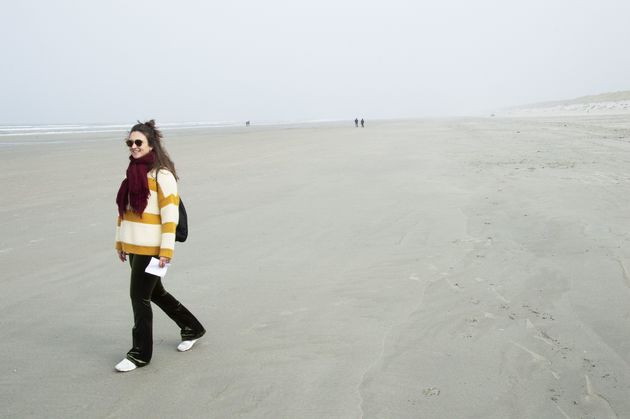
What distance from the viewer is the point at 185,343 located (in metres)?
3.86

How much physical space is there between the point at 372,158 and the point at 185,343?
40.2ft

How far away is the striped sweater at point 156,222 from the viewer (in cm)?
341

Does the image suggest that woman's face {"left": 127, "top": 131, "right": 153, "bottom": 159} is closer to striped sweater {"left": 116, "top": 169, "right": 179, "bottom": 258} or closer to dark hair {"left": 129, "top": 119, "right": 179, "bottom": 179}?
dark hair {"left": 129, "top": 119, "right": 179, "bottom": 179}

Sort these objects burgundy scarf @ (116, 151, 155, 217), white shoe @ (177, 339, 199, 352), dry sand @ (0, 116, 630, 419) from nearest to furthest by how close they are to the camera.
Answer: dry sand @ (0, 116, 630, 419), burgundy scarf @ (116, 151, 155, 217), white shoe @ (177, 339, 199, 352)

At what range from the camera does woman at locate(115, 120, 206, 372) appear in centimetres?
339

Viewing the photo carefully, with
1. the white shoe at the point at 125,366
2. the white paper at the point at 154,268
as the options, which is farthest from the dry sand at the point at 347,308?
the white paper at the point at 154,268

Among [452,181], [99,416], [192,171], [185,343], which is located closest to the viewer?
[99,416]

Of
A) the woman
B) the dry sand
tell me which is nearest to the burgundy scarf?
the woman

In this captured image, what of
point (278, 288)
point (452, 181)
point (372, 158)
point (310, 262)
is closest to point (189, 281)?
point (278, 288)

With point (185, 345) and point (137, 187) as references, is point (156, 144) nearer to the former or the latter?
point (137, 187)

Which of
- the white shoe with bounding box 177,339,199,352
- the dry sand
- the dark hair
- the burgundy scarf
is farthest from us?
the white shoe with bounding box 177,339,199,352

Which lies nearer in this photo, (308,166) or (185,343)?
(185,343)

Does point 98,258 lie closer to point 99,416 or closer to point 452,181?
point 99,416

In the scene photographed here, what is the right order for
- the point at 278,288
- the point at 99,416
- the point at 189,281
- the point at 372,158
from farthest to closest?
1. the point at 372,158
2. the point at 189,281
3. the point at 278,288
4. the point at 99,416
